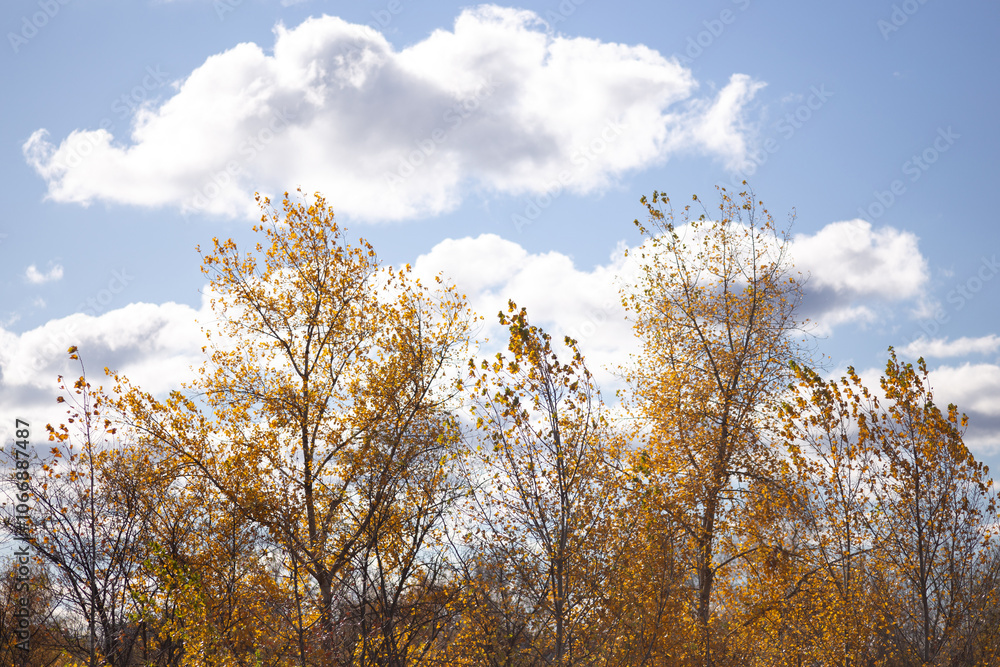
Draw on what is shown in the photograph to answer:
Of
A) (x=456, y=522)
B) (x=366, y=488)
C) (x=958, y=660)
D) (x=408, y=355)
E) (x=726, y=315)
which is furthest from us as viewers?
(x=726, y=315)

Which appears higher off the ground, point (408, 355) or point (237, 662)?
point (408, 355)

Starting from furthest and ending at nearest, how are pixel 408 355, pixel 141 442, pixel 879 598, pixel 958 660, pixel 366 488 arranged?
1. pixel 408 355
2. pixel 141 442
3. pixel 366 488
4. pixel 879 598
5. pixel 958 660

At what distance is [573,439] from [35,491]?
1263 cm

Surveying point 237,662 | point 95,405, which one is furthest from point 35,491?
point 237,662

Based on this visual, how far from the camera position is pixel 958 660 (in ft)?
40.4

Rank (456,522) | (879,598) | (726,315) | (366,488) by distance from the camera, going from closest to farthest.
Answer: (456,522) < (879,598) < (366,488) < (726,315)

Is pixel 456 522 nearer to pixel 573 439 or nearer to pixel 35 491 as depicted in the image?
pixel 573 439

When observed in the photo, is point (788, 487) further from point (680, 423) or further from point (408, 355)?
point (408, 355)

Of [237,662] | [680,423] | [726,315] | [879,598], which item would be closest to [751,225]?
[726,315]

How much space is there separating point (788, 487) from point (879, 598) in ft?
13.6

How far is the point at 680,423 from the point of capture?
67.2 feet

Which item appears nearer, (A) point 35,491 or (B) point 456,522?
(B) point 456,522

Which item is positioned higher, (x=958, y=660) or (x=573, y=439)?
(x=573, y=439)

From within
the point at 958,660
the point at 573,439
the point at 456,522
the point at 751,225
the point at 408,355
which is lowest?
the point at 958,660
